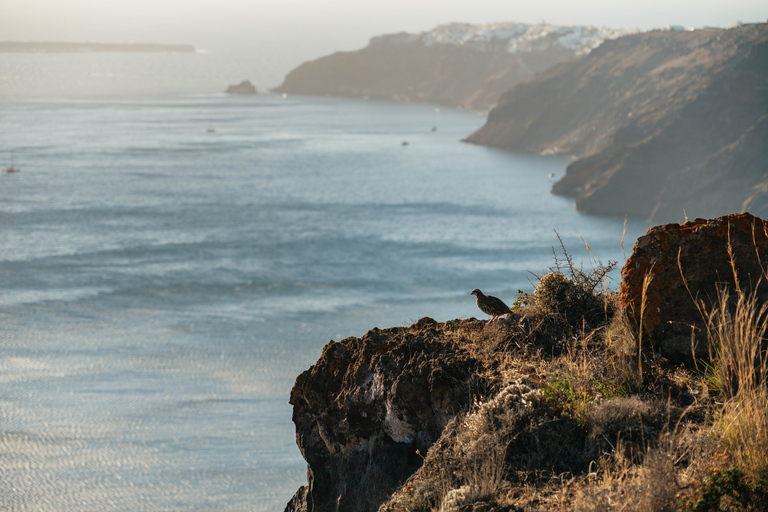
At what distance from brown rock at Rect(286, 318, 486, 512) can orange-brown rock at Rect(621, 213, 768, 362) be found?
178cm

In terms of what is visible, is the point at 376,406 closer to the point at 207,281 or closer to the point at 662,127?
the point at 207,281

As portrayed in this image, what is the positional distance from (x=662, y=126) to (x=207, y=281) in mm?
86214

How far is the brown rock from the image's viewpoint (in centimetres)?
681

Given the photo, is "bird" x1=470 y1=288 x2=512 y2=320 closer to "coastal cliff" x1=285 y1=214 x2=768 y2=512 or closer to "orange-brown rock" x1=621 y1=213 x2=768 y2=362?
"coastal cliff" x1=285 y1=214 x2=768 y2=512

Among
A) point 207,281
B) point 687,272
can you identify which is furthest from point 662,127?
point 687,272

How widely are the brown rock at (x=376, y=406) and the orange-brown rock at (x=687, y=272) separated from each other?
5.84 ft

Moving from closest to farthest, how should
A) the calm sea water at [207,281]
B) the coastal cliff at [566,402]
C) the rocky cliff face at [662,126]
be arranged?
1. the coastal cliff at [566,402]
2. the calm sea water at [207,281]
3. the rocky cliff face at [662,126]

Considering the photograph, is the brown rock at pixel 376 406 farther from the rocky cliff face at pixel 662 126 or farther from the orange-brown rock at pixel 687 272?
the rocky cliff face at pixel 662 126


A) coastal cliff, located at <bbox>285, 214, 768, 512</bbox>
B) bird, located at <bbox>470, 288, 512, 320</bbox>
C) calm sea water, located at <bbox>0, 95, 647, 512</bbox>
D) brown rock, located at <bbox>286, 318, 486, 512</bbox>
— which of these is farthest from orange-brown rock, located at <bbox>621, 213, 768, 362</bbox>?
calm sea water, located at <bbox>0, 95, 647, 512</bbox>

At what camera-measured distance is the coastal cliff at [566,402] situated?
4.44 metres

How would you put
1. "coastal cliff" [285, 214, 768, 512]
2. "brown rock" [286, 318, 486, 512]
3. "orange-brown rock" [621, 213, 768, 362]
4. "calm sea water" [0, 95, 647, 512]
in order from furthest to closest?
"calm sea water" [0, 95, 647, 512]
"brown rock" [286, 318, 486, 512]
"orange-brown rock" [621, 213, 768, 362]
"coastal cliff" [285, 214, 768, 512]

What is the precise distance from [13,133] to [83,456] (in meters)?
138

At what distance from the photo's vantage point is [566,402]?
18.2ft

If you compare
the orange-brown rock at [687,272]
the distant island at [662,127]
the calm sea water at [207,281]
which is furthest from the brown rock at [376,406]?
the distant island at [662,127]
